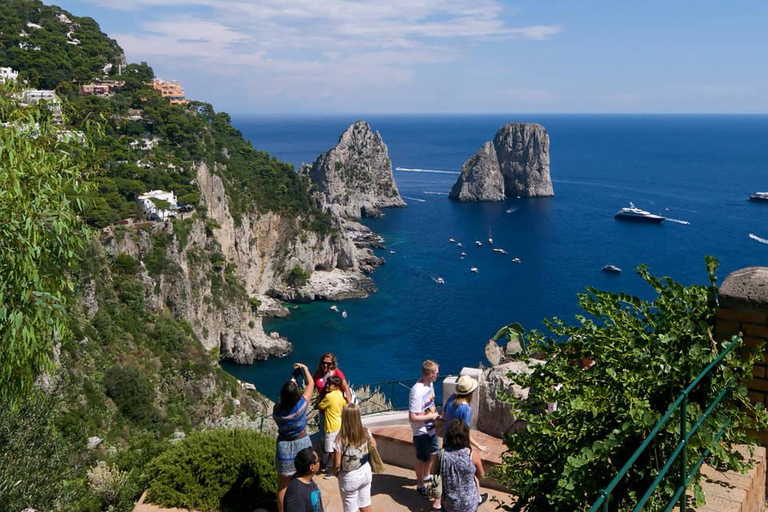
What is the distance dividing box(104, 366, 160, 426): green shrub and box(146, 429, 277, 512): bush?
81.2 feet

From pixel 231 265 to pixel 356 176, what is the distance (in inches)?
2393

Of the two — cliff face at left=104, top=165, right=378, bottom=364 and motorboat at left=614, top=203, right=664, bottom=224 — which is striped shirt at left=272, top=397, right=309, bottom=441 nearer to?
cliff face at left=104, top=165, right=378, bottom=364

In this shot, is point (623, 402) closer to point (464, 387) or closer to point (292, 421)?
point (464, 387)

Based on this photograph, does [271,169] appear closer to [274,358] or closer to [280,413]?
[274,358]

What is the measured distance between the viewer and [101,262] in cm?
3959

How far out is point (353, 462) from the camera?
240 inches

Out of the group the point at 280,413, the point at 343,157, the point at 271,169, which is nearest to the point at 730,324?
the point at 280,413

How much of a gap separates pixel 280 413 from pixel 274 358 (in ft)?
174

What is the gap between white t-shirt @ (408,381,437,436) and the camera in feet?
22.4

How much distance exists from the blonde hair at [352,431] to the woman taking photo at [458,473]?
81 cm

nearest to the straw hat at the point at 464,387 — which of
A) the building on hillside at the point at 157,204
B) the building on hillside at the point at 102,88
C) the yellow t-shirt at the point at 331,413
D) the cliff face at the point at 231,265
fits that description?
the yellow t-shirt at the point at 331,413

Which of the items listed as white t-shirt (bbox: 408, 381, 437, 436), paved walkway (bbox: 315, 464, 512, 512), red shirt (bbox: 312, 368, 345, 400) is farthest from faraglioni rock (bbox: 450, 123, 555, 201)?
white t-shirt (bbox: 408, 381, 437, 436)

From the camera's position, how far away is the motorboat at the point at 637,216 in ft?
315

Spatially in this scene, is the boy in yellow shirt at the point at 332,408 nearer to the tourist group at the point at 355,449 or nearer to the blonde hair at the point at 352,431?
the tourist group at the point at 355,449
